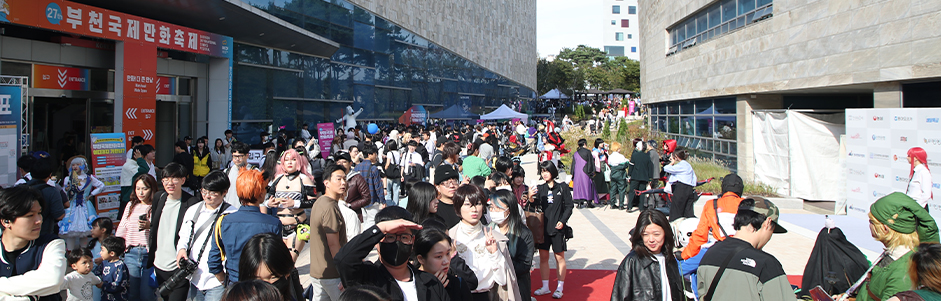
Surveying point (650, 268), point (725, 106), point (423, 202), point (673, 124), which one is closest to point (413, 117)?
point (673, 124)

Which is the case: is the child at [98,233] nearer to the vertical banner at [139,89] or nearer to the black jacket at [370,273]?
the black jacket at [370,273]

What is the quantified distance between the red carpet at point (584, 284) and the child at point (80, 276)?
4.32 meters

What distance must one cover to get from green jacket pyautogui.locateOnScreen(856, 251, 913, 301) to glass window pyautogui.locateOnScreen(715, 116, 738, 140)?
13994 millimetres

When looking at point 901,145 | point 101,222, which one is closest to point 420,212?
point 101,222

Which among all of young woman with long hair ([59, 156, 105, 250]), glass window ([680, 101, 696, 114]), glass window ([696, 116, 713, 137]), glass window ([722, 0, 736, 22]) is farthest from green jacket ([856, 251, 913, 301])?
glass window ([680, 101, 696, 114])

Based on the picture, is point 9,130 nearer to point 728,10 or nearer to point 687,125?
point 728,10

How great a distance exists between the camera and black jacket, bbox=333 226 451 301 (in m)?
2.89

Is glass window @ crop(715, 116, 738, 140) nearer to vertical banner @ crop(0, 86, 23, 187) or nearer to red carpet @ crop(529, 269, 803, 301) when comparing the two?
red carpet @ crop(529, 269, 803, 301)

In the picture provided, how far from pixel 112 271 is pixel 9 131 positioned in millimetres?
4500

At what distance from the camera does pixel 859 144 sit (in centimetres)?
1052

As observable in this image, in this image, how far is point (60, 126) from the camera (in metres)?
11.9

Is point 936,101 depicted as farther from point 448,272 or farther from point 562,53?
point 562,53

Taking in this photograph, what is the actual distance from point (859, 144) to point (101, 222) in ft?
39.8

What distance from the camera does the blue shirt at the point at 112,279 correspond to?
15.6 feet
